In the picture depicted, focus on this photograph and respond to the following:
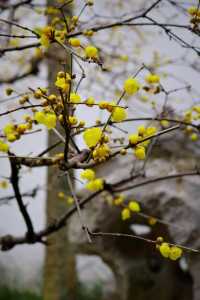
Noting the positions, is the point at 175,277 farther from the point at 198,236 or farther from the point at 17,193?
the point at 17,193

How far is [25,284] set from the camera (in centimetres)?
387

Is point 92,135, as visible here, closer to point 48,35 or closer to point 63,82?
point 63,82

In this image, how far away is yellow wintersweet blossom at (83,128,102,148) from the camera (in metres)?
0.65

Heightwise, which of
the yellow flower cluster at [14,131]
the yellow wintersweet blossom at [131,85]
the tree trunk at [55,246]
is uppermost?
the yellow wintersweet blossom at [131,85]

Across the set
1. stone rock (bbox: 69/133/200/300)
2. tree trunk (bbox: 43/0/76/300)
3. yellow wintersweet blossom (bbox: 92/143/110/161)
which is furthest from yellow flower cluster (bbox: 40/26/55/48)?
tree trunk (bbox: 43/0/76/300)

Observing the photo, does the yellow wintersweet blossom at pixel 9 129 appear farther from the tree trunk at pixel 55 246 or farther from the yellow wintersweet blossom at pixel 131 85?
the tree trunk at pixel 55 246

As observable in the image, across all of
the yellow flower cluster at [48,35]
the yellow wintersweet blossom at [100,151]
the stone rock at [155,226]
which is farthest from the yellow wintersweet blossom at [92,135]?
the stone rock at [155,226]

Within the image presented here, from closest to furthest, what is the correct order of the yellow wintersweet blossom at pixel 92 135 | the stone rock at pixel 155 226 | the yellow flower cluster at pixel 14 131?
the yellow wintersweet blossom at pixel 92 135
the yellow flower cluster at pixel 14 131
the stone rock at pixel 155 226

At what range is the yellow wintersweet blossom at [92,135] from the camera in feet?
2.15

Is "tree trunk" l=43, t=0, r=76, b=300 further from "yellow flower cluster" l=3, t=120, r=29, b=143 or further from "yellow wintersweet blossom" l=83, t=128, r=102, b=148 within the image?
"yellow wintersweet blossom" l=83, t=128, r=102, b=148

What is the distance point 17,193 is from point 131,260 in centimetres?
152

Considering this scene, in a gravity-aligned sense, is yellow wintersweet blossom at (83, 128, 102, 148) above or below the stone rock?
above

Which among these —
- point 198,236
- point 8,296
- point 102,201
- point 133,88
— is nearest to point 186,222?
point 198,236

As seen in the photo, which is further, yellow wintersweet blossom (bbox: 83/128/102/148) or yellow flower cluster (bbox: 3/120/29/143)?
yellow flower cluster (bbox: 3/120/29/143)
